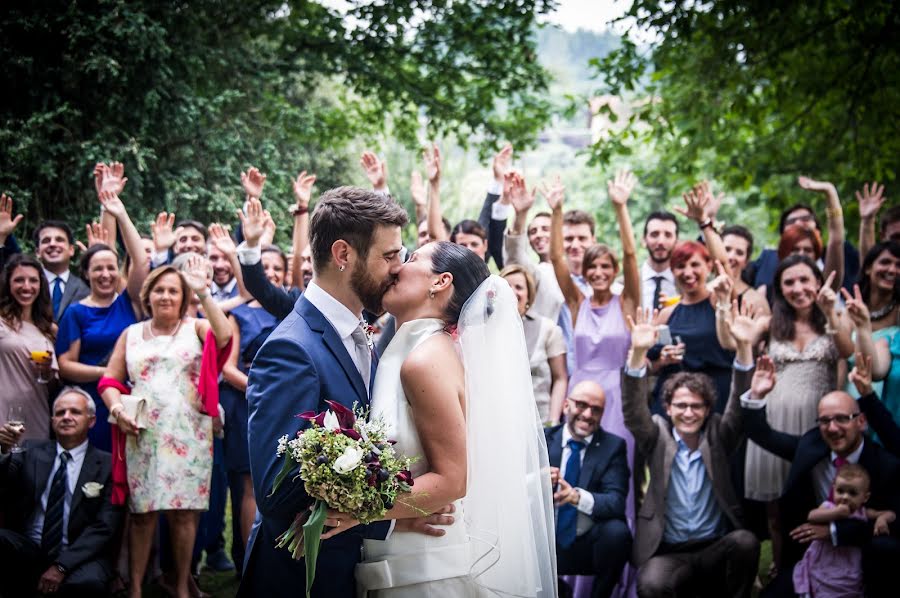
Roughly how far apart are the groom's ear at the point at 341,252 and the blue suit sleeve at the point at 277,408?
1.15 ft

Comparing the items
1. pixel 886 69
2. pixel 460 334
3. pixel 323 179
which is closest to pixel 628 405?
pixel 460 334

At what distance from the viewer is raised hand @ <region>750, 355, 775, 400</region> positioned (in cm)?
561

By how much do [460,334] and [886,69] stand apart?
8.47 metres

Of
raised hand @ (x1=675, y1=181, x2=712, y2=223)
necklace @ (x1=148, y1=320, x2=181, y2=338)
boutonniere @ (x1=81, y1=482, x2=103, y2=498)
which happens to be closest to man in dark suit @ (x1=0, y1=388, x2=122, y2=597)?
boutonniere @ (x1=81, y1=482, x2=103, y2=498)

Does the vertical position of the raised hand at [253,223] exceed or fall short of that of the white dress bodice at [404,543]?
it exceeds it

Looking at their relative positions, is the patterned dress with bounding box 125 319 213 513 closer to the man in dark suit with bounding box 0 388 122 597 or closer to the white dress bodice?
the man in dark suit with bounding box 0 388 122 597

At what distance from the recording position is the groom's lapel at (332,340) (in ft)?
10.1

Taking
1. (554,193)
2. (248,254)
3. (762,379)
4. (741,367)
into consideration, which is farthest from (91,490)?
(762,379)

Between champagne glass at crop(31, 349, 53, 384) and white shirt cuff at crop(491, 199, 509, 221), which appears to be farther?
white shirt cuff at crop(491, 199, 509, 221)

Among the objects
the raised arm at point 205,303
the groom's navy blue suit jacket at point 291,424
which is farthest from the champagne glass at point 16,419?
the groom's navy blue suit jacket at point 291,424

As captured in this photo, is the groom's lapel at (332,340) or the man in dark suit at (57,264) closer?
the groom's lapel at (332,340)

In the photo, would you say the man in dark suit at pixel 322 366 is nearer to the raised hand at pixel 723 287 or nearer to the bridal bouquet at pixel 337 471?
the bridal bouquet at pixel 337 471

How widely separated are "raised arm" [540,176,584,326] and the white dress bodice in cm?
368

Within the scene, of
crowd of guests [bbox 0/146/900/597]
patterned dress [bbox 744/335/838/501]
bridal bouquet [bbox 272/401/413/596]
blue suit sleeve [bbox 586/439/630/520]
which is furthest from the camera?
patterned dress [bbox 744/335/838/501]
